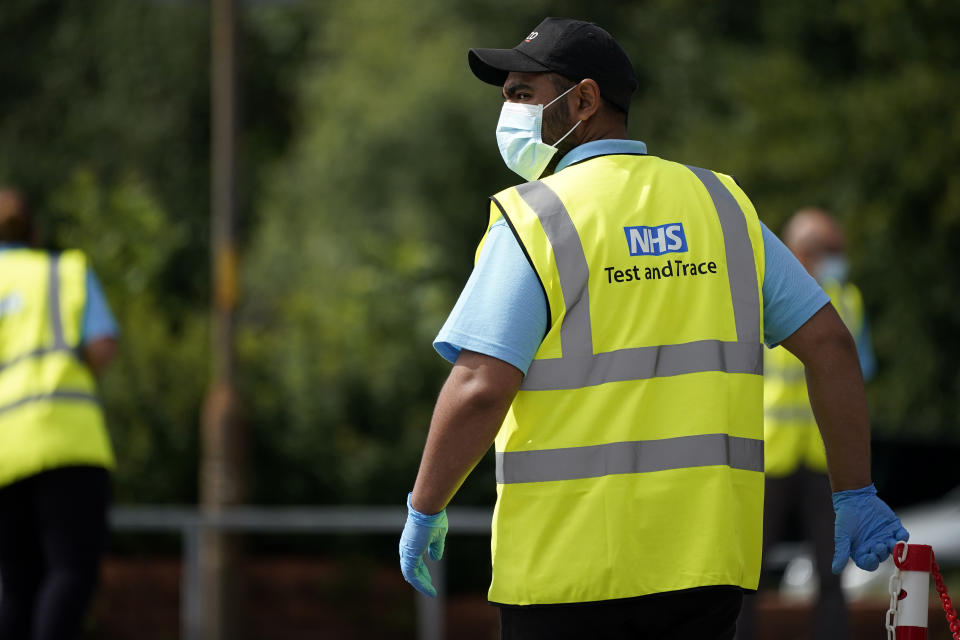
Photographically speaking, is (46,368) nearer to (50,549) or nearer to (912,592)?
(50,549)

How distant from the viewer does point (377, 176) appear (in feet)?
53.2

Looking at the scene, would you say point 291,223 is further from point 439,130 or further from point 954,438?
point 954,438

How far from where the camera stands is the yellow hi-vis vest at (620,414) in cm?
280

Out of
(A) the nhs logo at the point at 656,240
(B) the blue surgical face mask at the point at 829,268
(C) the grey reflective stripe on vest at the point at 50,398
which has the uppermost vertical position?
(A) the nhs logo at the point at 656,240

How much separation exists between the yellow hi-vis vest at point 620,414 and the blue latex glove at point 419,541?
0.18 metres

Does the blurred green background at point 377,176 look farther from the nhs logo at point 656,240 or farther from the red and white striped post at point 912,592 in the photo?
the nhs logo at point 656,240

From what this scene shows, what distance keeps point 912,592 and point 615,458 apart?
2.47 ft

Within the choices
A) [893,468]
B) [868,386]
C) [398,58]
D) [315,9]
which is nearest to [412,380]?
[893,468]

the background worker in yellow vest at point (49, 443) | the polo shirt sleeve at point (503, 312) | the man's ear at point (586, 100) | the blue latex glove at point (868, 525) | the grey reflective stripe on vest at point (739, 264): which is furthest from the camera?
the background worker in yellow vest at point (49, 443)

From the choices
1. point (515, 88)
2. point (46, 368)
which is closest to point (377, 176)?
point (46, 368)

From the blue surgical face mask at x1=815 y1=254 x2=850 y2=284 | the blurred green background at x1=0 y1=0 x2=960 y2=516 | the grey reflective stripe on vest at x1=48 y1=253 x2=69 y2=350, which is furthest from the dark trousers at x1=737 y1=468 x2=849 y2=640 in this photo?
the blurred green background at x1=0 y1=0 x2=960 y2=516

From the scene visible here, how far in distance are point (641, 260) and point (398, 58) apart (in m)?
13.9

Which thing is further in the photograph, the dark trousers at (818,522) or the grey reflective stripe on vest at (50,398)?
the dark trousers at (818,522)

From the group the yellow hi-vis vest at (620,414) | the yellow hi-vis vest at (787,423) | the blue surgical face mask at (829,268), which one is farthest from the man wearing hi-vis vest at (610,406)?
the blue surgical face mask at (829,268)
